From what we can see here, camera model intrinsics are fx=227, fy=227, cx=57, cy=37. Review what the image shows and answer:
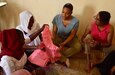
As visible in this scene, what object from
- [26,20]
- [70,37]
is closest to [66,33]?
[70,37]

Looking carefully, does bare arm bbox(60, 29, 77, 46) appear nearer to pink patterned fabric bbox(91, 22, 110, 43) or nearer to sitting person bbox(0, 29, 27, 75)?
pink patterned fabric bbox(91, 22, 110, 43)

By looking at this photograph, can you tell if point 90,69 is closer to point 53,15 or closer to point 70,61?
point 70,61

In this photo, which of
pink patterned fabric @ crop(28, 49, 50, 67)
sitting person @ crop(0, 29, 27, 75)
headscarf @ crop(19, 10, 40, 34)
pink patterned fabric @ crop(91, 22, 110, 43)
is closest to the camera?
sitting person @ crop(0, 29, 27, 75)

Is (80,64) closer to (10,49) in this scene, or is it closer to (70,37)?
(70,37)

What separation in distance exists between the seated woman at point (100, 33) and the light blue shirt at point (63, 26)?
0.65 ft

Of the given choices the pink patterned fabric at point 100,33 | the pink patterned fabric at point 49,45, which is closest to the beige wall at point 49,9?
the pink patterned fabric at point 100,33

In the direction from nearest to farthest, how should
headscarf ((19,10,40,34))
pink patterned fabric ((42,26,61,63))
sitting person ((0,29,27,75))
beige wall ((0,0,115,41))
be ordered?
sitting person ((0,29,27,75)), pink patterned fabric ((42,26,61,63)), headscarf ((19,10,40,34)), beige wall ((0,0,115,41))

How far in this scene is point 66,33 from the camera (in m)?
3.12

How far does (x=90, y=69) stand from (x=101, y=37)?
460 millimetres

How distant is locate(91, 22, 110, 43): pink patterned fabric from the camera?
2.95 m

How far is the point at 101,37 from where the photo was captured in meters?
2.98

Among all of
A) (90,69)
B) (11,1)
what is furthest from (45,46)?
(11,1)

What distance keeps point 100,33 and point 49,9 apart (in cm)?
91

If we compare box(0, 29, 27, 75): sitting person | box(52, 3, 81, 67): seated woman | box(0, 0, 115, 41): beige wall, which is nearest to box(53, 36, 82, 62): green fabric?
box(52, 3, 81, 67): seated woman
